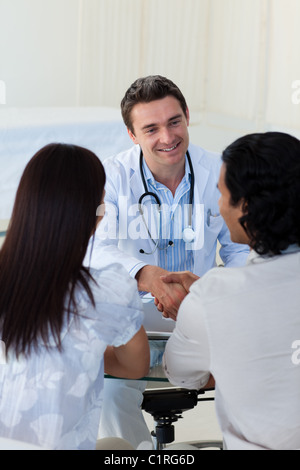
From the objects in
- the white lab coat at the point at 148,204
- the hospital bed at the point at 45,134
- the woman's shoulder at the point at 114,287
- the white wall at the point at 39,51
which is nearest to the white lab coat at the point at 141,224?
the white lab coat at the point at 148,204

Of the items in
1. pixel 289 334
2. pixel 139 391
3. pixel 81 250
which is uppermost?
pixel 81 250

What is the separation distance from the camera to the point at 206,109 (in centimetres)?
616

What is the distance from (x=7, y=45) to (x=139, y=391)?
4.04 metres

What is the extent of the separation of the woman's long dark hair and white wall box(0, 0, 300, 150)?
4.29m

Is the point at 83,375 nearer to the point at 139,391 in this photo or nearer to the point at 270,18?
the point at 139,391

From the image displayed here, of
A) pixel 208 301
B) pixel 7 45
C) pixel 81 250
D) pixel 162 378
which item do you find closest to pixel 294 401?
pixel 208 301

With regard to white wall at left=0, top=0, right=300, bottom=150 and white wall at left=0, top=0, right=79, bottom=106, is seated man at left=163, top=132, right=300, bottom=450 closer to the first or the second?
white wall at left=0, top=0, right=300, bottom=150

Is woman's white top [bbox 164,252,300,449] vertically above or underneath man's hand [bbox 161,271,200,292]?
above

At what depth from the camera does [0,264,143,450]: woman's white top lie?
112cm

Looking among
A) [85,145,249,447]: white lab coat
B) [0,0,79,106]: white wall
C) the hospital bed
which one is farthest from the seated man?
[0,0,79,106]: white wall

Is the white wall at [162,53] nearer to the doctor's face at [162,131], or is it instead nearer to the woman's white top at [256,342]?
the doctor's face at [162,131]

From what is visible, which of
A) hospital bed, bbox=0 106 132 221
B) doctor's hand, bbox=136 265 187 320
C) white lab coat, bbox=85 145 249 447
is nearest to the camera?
doctor's hand, bbox=136 265 187 320

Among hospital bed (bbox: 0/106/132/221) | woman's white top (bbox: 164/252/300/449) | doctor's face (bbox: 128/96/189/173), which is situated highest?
doctor's face (bbox: 128/96/189/173)

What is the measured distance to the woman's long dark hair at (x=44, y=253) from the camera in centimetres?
112
